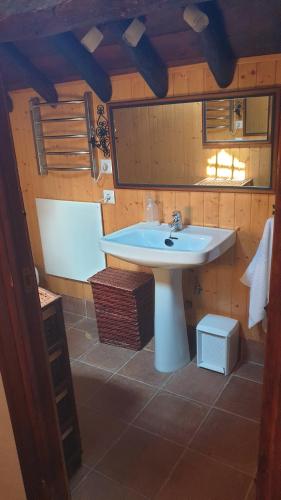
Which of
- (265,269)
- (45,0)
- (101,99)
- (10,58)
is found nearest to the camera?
(45,0)

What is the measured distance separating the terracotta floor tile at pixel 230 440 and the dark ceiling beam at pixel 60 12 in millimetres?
1901

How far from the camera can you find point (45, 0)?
3.37 feet

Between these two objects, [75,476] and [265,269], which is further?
[265,269]

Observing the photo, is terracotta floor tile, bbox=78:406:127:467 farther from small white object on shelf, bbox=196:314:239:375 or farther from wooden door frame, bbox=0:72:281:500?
small white object on shelf, bbox=196:314:239:375

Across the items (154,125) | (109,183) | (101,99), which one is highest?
(101,99)

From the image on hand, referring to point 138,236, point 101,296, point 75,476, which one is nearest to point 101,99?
point 138,236

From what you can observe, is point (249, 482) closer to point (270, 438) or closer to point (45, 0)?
point (270, 438)

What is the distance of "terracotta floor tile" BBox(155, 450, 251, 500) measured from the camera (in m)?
1.74

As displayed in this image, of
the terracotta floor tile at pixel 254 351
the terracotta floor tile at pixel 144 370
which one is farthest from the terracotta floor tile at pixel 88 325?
the terracotta floor tile at pixel 254 351

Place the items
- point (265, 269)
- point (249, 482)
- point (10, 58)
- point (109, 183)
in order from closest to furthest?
point (249, 482) < point (265, 269) < point (10, 58) < point (109, 183)

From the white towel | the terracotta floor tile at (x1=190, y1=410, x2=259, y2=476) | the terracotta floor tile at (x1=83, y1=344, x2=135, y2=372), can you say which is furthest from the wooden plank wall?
the terracotta floor tile at (x1=190, y1=410, x2=259, y2=476)

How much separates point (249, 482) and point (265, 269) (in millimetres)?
1065

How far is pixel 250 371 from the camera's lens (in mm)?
2570

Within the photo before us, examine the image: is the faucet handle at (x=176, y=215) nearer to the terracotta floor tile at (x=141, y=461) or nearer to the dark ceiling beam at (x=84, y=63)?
the dark ceiling beam at (x=84, y=63)
